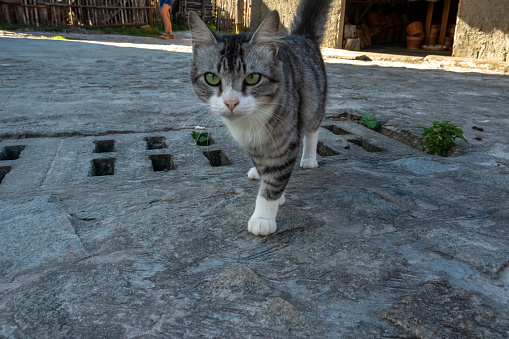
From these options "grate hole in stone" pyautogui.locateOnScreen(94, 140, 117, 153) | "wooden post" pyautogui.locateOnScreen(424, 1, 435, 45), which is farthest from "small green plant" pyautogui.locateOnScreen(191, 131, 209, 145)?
"wooden post" pyautogui.locateOnScreen(424, 1, 435, 45)

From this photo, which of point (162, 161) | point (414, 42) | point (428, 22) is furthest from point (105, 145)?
point (428, 22)

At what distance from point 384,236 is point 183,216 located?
38.9 inches

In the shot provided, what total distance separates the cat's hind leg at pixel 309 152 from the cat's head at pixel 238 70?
2.79 feet

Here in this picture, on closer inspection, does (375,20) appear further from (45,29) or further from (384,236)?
(384,236)

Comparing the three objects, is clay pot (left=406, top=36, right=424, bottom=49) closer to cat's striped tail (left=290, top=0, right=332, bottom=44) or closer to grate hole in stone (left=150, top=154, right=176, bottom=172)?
cat's striped tail (left=290, top=0, right=332, bottom=44)

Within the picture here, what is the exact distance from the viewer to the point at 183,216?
2.00 m

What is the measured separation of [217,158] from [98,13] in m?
14.1

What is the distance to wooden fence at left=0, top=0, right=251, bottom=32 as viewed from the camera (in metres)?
13.2

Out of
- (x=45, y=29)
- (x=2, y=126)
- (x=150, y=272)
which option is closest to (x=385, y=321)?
(x=150, y=272)

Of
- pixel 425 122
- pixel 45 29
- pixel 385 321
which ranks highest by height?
pixel 45 29

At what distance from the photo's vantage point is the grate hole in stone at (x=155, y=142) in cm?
312

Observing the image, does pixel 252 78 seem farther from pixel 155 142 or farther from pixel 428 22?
pixel 428 22

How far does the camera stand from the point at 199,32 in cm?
200

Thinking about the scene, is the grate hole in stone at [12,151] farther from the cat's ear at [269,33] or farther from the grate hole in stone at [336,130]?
the grate hole in stone at [336,130]
